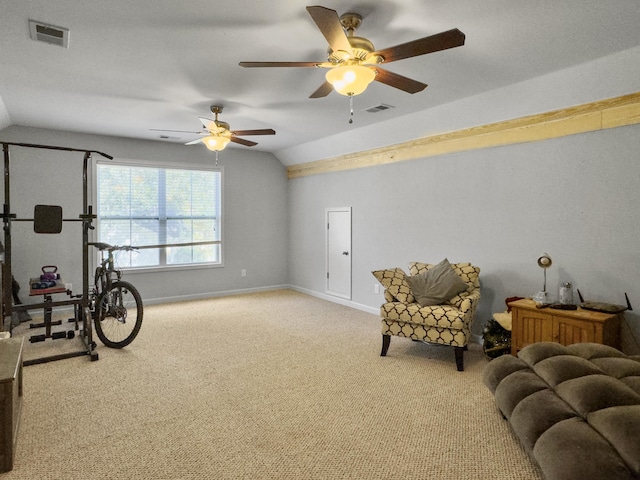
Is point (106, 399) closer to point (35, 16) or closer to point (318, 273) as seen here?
point (35, 16)

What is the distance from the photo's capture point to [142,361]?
12.3 feet

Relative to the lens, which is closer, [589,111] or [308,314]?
[589,111]

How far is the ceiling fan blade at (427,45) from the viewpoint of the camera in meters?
2.00

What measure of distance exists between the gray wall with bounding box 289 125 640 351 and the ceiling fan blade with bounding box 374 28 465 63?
2152 millimetres

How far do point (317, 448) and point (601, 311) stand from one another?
247 centimetres

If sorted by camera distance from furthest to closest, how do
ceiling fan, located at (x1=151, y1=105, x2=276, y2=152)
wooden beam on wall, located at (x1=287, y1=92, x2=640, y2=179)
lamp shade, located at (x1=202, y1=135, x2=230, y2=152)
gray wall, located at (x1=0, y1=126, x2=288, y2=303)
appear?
gray wall, located at (x1=0, y1=126, x2=288, y2=303)
lamp shade, located at (x1=202, y1=135, x2=230, y2=152)
ceiling fan, located at (x1=151, y1=105, x2=276, y2=152)
wooden beam on wall, located at (x1=287, y1=92, x2=640, y2=179)

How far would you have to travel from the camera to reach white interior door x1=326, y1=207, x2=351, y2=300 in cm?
618

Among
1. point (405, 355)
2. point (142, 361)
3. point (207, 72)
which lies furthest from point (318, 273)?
point (207, 72)

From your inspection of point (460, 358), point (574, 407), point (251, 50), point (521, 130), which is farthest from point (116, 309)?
point (521, 130)

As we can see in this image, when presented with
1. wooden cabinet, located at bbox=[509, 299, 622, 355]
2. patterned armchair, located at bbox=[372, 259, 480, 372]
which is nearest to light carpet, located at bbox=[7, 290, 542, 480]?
patterned armchair, located at bbox=[372, 259, 480, 372]

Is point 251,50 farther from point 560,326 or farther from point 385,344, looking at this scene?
point 560,326

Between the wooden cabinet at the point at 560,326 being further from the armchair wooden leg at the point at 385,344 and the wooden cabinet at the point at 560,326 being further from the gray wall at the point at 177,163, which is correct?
the gray wall at the point at 177,163

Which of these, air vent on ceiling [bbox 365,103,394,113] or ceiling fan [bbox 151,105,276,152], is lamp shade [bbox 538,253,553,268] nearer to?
air vent on ceiling [bbox 365,103,394,113]

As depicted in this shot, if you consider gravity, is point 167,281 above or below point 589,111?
below
